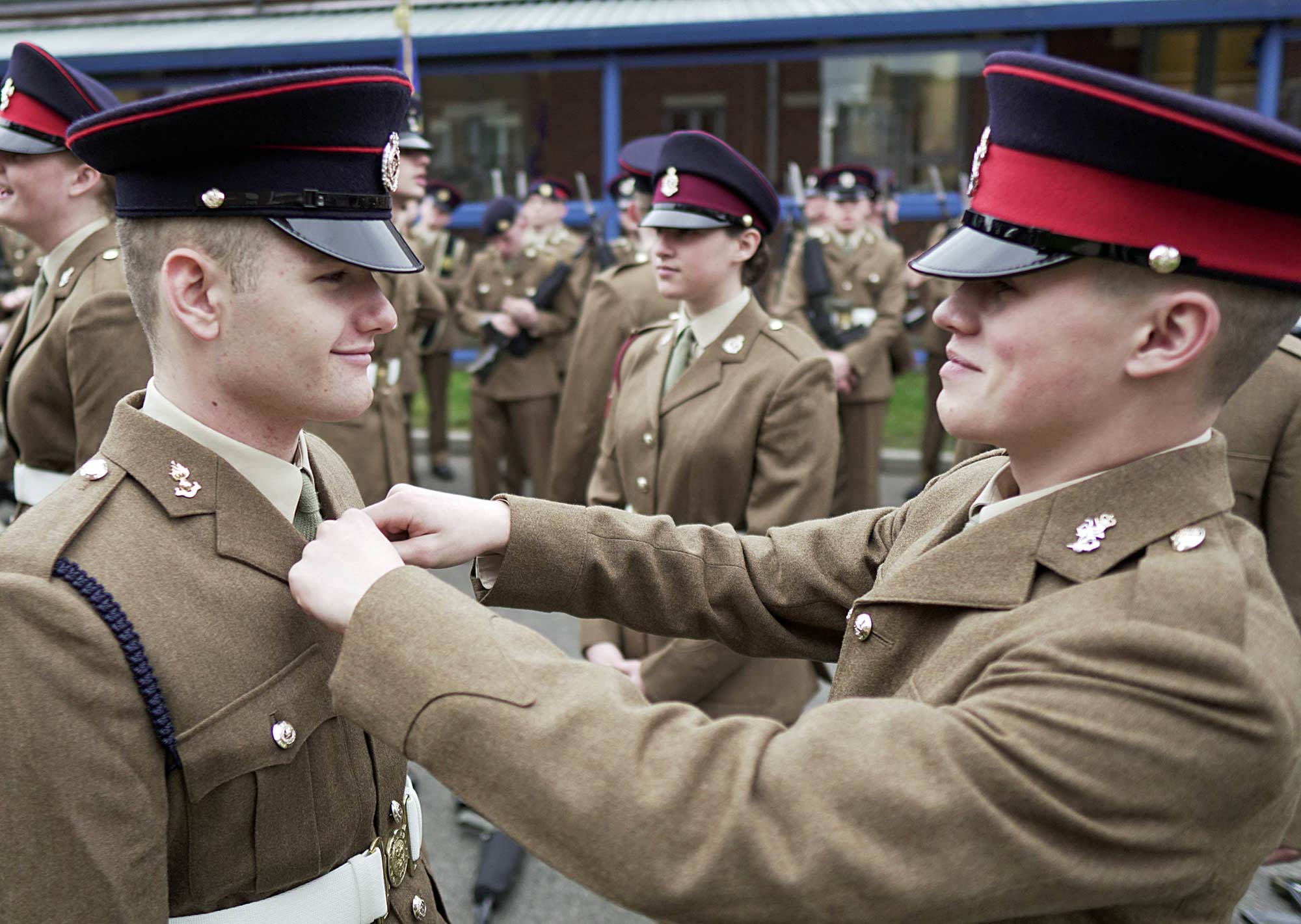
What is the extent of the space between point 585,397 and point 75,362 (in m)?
2.59

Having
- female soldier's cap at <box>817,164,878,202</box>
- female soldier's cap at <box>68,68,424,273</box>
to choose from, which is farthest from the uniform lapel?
female soldier's cap at <box>817,164,878,202</box>

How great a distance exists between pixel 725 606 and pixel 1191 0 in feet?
41.3

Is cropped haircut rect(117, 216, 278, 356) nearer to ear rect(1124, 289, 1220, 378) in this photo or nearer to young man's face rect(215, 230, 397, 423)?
young man's face rect(215, 230, 397, 423)

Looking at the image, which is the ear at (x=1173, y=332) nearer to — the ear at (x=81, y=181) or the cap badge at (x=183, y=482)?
the cap badge at (x=183, y=482)

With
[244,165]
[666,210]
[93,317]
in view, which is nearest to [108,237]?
[93,317]

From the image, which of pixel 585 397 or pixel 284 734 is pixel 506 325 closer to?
pixel 585 397

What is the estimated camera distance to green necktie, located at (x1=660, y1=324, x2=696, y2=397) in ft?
12.2

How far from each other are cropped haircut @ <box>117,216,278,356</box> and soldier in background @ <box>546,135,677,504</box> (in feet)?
12.0

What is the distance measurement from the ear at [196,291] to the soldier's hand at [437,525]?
1.22ft

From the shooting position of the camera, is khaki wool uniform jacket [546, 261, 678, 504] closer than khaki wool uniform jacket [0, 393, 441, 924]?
No

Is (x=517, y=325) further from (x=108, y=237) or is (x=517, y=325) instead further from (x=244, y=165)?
(x=244, y=165)

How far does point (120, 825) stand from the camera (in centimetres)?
141

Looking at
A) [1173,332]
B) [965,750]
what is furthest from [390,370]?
[965,750]

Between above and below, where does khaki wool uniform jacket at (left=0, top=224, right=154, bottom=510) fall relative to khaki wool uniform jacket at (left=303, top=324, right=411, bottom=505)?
above
